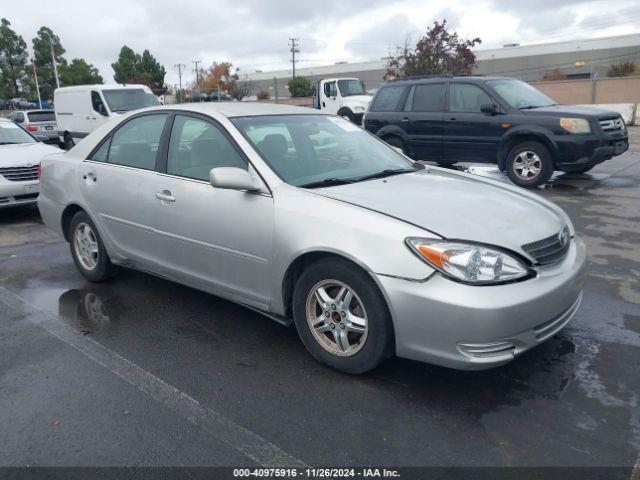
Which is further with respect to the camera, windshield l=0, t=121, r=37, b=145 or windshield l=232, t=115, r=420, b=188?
windshield l=0, t=121, r=37, b=145

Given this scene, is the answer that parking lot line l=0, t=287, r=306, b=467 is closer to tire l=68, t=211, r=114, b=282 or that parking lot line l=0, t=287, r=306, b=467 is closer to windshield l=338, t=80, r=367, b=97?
tire l=68, t=211, r=114, b=282

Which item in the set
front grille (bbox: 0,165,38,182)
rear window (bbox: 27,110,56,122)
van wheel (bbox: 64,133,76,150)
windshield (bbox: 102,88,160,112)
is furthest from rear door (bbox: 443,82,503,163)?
rear window (bbox: 27,110,56,122)

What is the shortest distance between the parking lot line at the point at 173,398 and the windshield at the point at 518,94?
7829mm

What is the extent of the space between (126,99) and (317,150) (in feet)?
46.7

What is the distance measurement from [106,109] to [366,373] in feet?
50.3

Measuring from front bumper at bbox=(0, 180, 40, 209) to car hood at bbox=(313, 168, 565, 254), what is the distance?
6255 mm

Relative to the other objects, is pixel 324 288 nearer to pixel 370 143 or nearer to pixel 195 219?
pixel 195 219

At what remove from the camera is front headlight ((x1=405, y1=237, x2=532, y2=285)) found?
2932mm

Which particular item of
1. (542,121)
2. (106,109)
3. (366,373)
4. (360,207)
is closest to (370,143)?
(360,207)

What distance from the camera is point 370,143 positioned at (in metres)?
4.70

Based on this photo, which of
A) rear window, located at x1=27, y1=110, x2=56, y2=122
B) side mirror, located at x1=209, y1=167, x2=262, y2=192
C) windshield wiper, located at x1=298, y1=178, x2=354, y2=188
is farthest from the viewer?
rear window, located at x1=27, y1=110, x2=56, y2=122

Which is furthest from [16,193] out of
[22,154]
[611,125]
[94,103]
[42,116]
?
[42,116]

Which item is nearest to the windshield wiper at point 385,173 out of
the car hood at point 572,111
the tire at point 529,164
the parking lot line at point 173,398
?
the parking lot line at point 173,398

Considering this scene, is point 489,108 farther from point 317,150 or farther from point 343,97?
point 343,97
